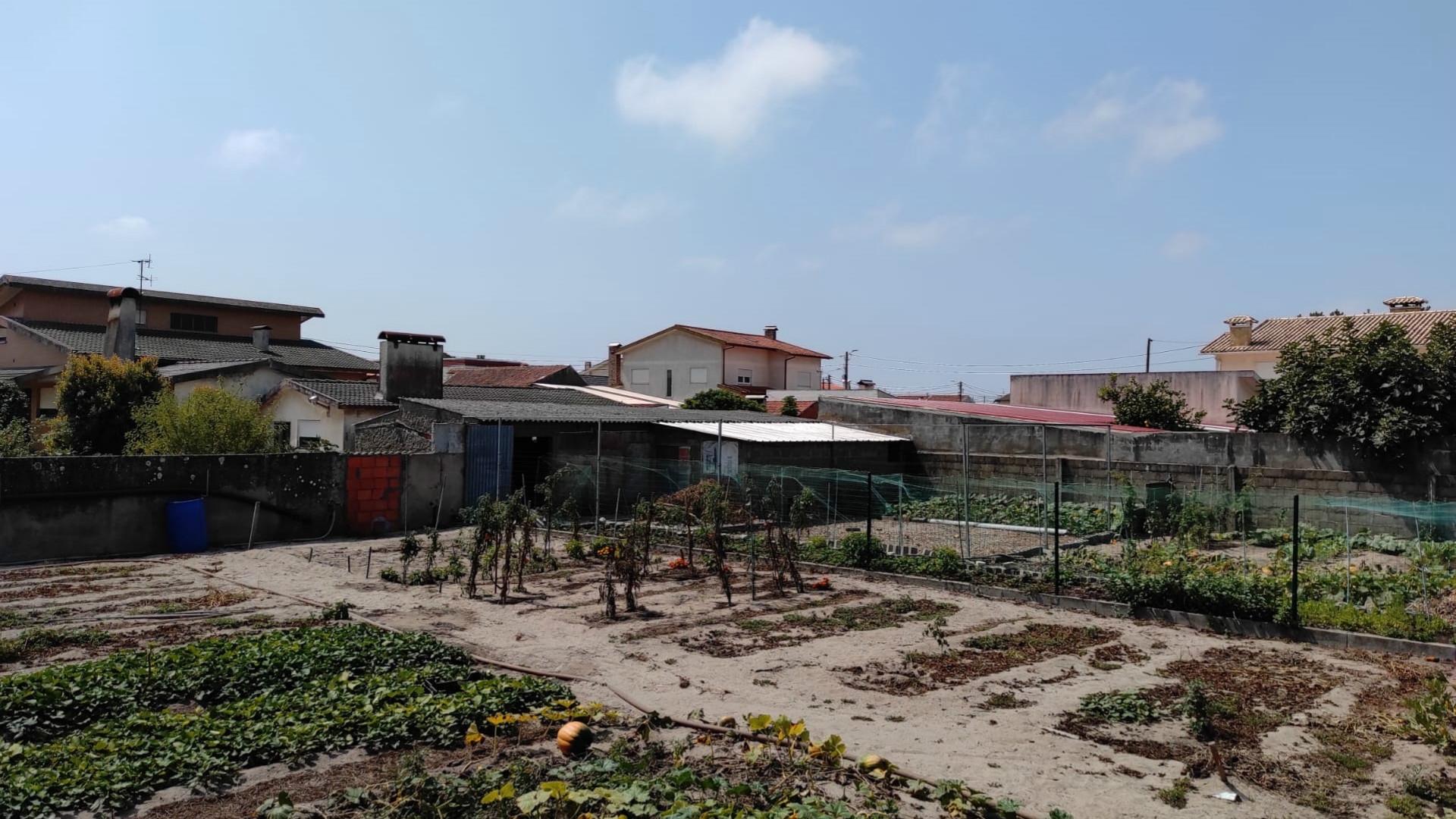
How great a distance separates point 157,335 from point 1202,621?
130 feet

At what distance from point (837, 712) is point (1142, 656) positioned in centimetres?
427

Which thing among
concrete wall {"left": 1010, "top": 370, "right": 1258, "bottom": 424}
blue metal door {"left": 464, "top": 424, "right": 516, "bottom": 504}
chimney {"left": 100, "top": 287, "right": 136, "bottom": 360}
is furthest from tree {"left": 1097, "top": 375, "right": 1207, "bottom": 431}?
chimney {"left": 100, "top": 287, "right": 136, "bottom": 360}

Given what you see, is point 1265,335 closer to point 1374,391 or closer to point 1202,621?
point 1374,391

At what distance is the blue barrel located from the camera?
17.8 meters

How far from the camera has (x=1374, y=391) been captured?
19.8 metres

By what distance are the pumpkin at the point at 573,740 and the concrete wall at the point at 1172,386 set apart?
29.1m

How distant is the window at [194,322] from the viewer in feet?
136

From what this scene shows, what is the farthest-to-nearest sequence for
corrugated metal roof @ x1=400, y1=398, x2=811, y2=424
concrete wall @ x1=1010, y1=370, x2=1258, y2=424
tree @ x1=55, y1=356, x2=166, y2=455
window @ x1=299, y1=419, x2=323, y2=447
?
concrete wall @ x1=1010, y1=370, x2=1258, y2=424
window @ x1=299, y1=419, x2=323, y2=447
tree @ x1=55, y1=356, x2=166, y2=455
corrugated metal roof @ x1=400, y1=398, x2=811, y2=424

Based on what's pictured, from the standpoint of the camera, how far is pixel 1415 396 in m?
19.2

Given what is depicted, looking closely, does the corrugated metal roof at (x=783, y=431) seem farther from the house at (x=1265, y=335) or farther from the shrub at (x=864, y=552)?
the house at (x=1265, y=335)

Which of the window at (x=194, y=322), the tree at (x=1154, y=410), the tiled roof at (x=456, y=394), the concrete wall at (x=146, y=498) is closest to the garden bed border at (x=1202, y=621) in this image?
the concrete wall at (x=146, y=498)

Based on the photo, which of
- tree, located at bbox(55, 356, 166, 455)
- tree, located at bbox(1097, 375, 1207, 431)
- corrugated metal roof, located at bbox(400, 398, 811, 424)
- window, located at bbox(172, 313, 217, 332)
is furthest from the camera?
window, located at bbox(172, 313, 217, 332)

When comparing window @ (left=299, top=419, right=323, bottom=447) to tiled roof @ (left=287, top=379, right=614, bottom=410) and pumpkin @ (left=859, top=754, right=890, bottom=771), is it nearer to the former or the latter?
tiled roof @ (left=287, top=379, right=614, bottom=410)

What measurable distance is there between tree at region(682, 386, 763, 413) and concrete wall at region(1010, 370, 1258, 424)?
1107cm
